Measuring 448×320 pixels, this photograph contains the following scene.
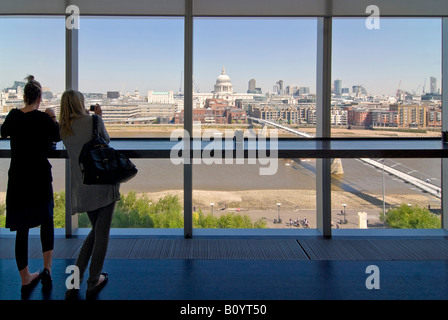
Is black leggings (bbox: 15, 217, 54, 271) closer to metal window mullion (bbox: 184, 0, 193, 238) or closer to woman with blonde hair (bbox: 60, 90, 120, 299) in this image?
woman with blonde hair (bbox: 60, 90, 120, 299)

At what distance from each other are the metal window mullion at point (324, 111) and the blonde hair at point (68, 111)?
2.50 m

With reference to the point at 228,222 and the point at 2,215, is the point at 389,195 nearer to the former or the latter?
the point at 228,222

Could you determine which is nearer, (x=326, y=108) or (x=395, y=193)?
(x=326, y=108)

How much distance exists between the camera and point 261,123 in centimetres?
420

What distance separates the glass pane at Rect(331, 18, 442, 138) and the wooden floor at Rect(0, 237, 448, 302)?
3.88 feet

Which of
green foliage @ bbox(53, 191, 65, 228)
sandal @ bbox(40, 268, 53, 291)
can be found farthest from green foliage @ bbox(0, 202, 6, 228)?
sandal @ bbox(40, 268, 53, 291)

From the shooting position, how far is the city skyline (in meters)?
4.12

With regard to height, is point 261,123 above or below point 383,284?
above

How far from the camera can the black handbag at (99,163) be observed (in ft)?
7.73

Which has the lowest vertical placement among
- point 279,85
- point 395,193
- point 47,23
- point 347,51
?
point 395,193
